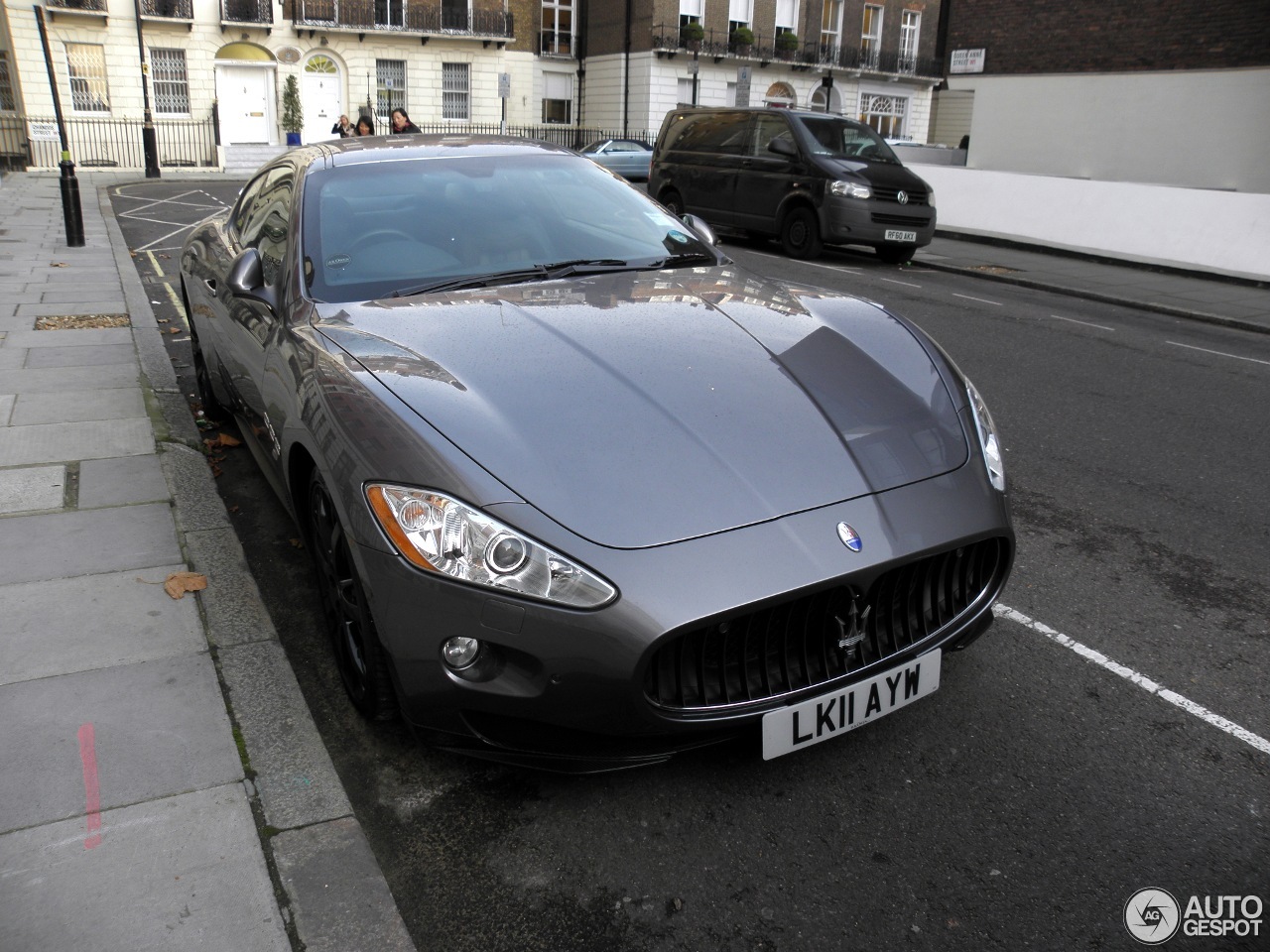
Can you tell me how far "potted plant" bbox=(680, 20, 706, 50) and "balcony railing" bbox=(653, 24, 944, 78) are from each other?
8cm

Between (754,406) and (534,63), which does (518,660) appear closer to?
(754,406)

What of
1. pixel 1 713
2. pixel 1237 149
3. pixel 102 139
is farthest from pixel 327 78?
pixel 1 713

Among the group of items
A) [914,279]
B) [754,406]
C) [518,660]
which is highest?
[754,406]

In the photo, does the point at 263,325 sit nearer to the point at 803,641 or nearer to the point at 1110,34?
the point at 803,641

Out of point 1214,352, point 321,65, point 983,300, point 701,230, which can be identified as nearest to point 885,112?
point 321,65

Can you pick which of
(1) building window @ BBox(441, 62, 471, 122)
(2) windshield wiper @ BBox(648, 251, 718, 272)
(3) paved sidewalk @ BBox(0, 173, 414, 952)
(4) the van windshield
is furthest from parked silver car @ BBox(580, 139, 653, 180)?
(2) windshield wiper @ BBox(648, 251, 718, 272)

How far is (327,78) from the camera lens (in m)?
37.0

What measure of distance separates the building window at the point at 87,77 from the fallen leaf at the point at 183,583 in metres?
34.8

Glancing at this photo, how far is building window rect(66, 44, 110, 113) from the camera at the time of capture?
32.4 metres

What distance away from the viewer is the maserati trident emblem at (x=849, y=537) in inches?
95.8

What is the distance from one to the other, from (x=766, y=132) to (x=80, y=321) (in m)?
9.47

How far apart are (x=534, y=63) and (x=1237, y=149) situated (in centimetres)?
2894

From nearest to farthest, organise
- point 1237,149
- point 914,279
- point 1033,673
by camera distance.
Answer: point 1033,673, point 914,279, point 1237,149

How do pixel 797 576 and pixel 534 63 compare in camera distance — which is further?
pixel 534 63
